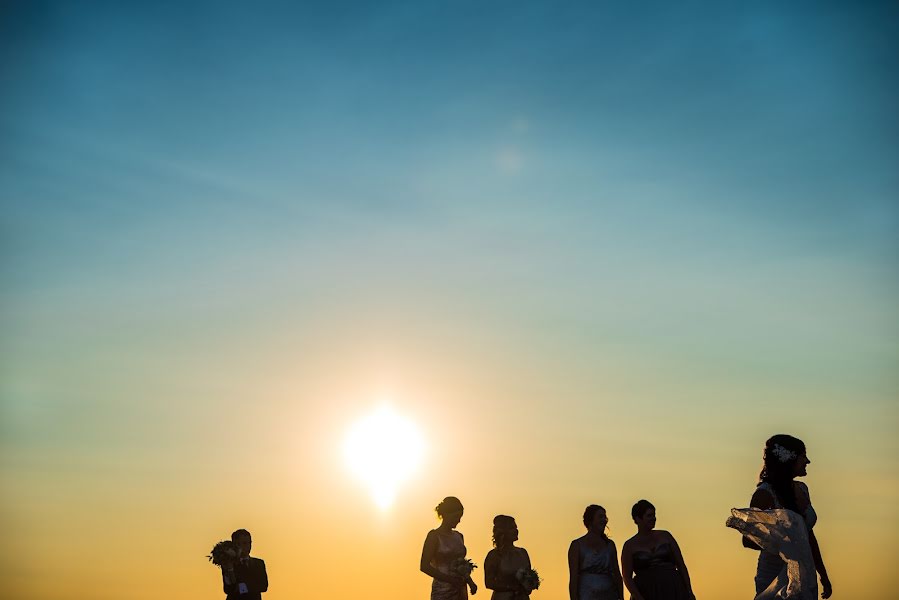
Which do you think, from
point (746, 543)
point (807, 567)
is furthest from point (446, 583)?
point (807, 567)

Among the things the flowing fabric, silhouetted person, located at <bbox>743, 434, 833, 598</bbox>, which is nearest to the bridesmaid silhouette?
silhouetted person, located at <bbox>743, 434, 833, 598</bbox>

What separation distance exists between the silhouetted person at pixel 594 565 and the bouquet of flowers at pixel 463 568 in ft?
5.61

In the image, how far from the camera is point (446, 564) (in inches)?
729

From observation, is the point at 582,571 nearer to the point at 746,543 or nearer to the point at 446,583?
the point at 446,583

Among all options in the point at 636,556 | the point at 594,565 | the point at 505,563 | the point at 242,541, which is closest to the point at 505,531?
the point at 505,563

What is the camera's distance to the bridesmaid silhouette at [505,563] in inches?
721

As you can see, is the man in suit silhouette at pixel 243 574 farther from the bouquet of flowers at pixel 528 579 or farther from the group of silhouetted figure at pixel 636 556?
the bouquet of flowers at pixel 528 579

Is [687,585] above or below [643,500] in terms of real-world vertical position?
below

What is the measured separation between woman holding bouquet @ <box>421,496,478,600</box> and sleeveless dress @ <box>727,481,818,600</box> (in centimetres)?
686

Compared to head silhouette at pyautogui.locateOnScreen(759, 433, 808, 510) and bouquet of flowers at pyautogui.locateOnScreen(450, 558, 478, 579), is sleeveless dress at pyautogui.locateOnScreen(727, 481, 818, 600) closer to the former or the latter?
head silhouette at pyautogui.locateOnScreen(759, 433, 808, 510)

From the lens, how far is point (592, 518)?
18109 mm

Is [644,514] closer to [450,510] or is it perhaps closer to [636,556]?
[636,556]

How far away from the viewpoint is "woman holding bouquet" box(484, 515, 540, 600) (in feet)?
59.7

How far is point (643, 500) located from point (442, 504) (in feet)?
11.8
